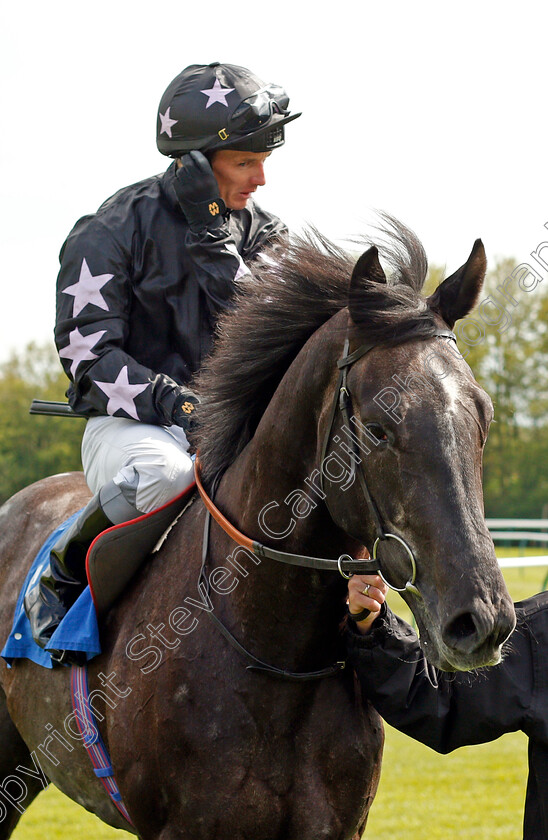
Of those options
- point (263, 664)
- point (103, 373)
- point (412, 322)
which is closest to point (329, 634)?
point (263, 664)

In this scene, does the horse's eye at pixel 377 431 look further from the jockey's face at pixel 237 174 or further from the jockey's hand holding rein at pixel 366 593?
the jockey's face at pixel 237 174

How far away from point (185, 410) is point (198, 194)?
874mm

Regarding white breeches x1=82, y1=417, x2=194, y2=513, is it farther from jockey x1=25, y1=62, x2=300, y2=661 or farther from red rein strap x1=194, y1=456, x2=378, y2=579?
red rein strap x1=194, y1=456, x2=378, y2=579

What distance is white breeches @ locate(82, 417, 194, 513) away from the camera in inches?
114

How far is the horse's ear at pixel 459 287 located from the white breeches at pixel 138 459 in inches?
42.6

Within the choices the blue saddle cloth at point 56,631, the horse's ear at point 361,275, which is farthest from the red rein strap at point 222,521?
the horse's ear at point 361,275

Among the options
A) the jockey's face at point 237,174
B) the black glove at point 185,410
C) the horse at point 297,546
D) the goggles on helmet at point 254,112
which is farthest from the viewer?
the jockey's face at point 237,174

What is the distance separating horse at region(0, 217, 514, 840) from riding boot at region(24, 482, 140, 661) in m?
0.22

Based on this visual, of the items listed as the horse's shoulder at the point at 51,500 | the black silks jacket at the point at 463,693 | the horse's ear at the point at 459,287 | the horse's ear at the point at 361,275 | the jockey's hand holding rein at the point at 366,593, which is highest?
the horse's ear at the point at 361,275

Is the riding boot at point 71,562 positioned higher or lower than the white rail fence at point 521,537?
higher

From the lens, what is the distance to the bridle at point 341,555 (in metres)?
2.11

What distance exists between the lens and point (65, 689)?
3150 millimetres

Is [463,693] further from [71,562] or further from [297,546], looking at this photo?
[71,562]

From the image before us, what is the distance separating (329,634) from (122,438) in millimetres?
1088
